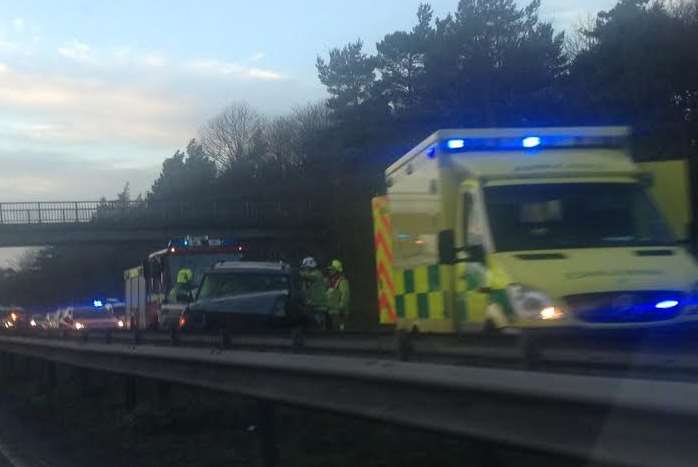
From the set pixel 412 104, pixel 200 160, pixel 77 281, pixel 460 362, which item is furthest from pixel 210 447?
pixel 77 281

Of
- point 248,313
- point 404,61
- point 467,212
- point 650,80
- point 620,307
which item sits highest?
point 404,61

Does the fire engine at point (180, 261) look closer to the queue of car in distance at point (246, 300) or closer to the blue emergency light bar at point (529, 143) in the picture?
the queue of car in distance at point (246, 300)

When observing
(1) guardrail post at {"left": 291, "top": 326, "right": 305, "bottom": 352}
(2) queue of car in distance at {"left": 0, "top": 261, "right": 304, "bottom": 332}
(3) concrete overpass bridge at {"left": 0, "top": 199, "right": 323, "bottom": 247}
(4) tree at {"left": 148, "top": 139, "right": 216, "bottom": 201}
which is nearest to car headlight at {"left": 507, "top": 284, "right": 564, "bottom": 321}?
(1) guardrail post at {"left": 291, "top": 326, "right": 305, "bottom": 352}

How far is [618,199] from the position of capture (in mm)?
11945

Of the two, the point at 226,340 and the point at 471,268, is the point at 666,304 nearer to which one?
the point at 471,268

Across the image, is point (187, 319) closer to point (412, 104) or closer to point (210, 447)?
point (210, 447)

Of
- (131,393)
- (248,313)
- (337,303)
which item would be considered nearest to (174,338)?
(131,393)

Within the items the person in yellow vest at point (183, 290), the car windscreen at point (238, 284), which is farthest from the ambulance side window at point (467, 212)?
the person in yellow vest at point (183, 290)

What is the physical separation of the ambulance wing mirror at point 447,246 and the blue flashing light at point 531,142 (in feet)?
5.17

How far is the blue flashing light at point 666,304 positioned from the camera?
402 inches

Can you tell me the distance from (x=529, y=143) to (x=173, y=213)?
55.9m

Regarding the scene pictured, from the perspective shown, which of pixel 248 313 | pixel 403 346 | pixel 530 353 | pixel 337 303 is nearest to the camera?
pixel 530 353

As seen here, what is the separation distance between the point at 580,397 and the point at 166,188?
10008 centimetres

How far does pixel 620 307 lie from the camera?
1012 cm
